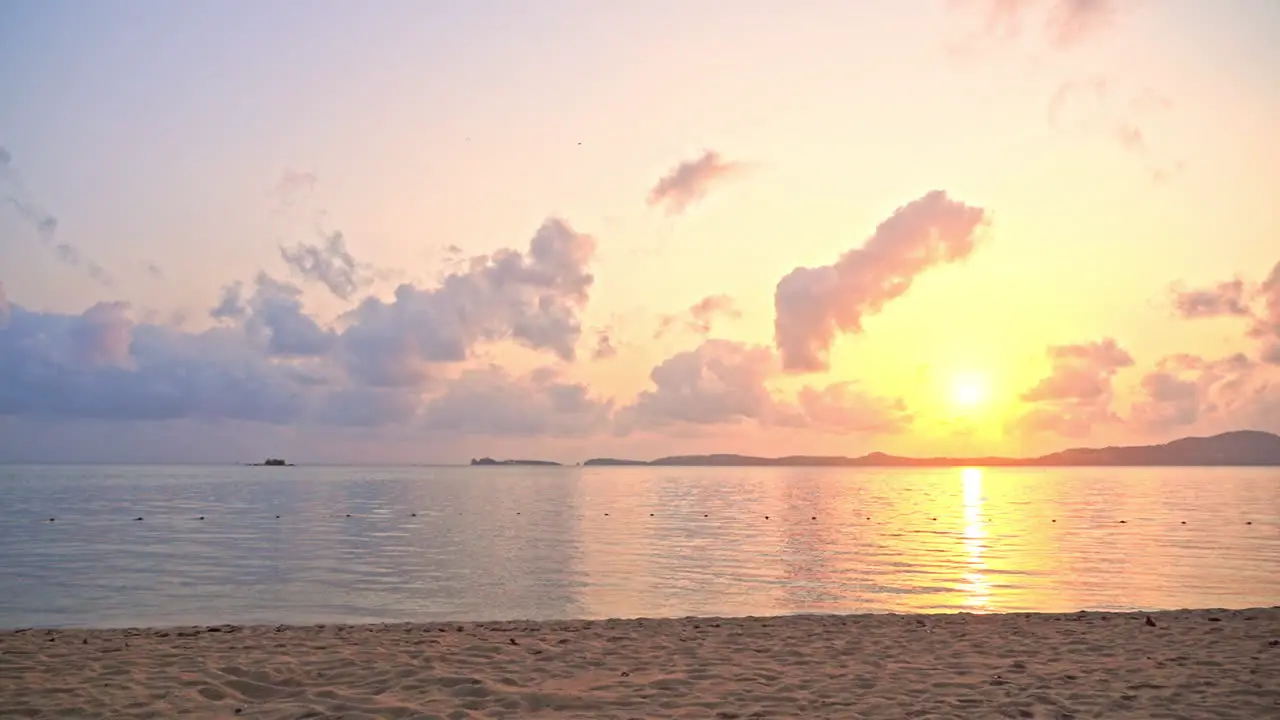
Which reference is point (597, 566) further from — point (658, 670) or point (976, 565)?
point (658, 670)

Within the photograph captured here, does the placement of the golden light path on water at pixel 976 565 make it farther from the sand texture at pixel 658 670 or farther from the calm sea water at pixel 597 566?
the sand texture at pixel 658 670

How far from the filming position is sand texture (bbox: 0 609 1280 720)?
36.8 ft

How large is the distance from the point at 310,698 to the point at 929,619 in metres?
13.4

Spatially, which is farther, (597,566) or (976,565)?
(976,565)

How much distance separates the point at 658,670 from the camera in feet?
44.3

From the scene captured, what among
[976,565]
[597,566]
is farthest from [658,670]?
[976,565]

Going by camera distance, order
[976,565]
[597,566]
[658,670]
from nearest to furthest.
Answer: [658,670], [597,566], [976,565]

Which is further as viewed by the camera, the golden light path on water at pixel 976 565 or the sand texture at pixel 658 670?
the golden light path on water at pixel 976 565

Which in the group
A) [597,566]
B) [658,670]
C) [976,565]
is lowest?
[976,565]

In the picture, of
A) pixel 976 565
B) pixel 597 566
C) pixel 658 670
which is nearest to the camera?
pixel 658 670

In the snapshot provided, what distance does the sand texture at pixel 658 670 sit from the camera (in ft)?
36.8

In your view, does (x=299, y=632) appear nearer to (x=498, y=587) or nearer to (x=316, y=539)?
(x=498, y=587)

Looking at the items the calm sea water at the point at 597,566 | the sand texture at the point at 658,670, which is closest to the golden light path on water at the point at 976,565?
the calm sea water at the point at 597,566

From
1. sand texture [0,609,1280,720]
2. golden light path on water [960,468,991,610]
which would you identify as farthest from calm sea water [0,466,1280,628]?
sand texture [0,609,1280,720]
